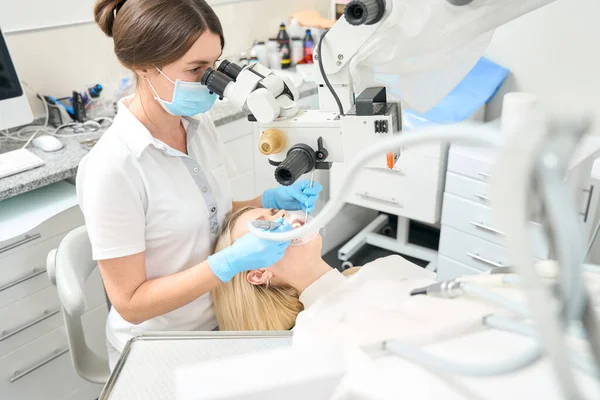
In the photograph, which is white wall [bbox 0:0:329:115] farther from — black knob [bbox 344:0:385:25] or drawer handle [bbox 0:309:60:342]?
black knob [bbox 344:0:385:25]

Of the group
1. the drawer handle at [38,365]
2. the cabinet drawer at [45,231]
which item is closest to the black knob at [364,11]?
the cabinet drawer at [45,231]

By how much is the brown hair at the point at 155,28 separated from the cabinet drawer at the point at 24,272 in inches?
30.7

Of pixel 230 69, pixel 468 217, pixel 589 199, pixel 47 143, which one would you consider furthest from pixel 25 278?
pixel 589 199

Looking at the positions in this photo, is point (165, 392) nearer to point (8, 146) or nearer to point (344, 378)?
point (344, 378)

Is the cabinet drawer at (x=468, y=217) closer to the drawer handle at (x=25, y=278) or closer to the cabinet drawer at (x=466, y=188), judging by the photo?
the cabinet drawer at (x=466, y=188)

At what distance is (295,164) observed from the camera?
2.98ft

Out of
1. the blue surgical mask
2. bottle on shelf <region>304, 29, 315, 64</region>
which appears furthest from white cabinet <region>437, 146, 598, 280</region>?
the blue surgical mask

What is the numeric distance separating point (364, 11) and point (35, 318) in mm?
1495

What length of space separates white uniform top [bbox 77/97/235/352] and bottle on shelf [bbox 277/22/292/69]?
1.53 meters

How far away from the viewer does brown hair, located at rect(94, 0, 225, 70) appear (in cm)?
114

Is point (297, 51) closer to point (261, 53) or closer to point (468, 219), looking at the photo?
point (261, 53)

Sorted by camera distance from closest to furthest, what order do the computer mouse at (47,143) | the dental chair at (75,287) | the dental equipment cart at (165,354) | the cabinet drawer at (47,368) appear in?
the dental equipment cart at (165,354) < the dental chair at (75,287) < the cabinet drawer at (47,368) < the computer mouse at (47,143)

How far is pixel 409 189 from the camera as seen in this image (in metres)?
2.43

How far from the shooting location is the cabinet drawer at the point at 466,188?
213 cm
